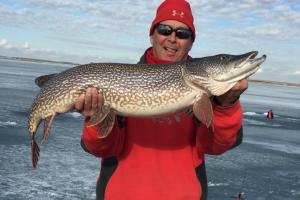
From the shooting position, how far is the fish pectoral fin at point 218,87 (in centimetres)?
323

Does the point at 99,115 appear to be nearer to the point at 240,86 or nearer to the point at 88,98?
the point at 88,98

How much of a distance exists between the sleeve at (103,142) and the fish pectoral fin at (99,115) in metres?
0.05

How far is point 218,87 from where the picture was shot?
332cm

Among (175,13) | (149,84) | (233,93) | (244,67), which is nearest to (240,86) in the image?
(233,93)

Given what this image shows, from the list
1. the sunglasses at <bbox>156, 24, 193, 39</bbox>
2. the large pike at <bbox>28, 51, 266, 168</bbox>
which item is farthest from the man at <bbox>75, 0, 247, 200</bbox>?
the large pike at <bbox>28, 51, 266, 168</bbox>

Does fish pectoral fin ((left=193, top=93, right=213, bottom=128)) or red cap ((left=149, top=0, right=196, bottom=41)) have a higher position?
red cap ((left=149, top=0, right=196, bottom=41))

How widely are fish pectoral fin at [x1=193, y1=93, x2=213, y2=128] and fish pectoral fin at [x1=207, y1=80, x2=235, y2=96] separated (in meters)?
0.07

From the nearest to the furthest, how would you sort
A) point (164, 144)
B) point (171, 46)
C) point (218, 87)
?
point (218, 87)
point (164, 144)
point (171, 46)

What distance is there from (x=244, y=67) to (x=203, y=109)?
0.49m

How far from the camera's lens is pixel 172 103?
3.38m

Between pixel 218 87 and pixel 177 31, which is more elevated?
pixel 177 31

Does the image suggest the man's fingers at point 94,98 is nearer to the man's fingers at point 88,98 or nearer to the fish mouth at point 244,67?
the man's fingers at point 88,98

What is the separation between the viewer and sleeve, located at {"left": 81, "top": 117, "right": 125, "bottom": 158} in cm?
326

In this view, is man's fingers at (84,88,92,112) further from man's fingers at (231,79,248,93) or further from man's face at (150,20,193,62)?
man's fingers at (231,79,248,93)
